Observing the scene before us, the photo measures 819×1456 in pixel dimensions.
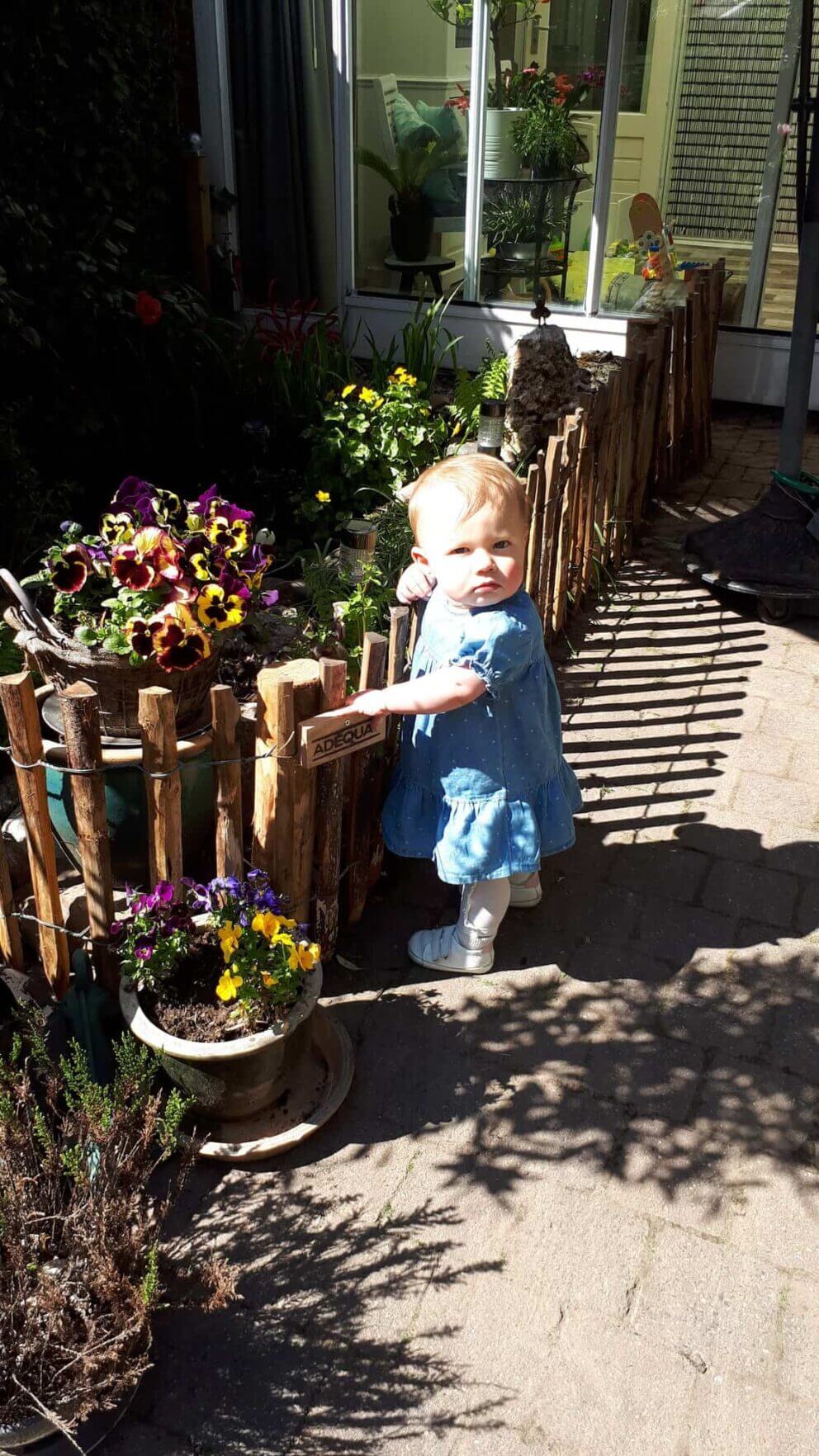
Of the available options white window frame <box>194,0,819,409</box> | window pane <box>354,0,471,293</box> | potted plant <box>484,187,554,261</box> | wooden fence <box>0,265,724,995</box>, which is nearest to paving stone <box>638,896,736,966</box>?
wooden fence <box>0,265,724,995</box>

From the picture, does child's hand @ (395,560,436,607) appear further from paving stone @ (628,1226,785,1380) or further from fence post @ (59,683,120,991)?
paving stone @ (628,1226,785,1380)

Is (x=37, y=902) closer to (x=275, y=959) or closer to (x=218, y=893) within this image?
(x=218, y=893)

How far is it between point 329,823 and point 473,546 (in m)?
0.87

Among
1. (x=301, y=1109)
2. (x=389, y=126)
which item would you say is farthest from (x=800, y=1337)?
(x=389, y=126)

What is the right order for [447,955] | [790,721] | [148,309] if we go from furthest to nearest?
[148,309] → [790,721] → [447,955]

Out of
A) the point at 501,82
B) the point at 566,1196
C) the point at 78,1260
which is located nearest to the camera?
the point at 78,1260

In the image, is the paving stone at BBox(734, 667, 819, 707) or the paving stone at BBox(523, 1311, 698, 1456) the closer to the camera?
the paving stone at BBox(523, 1311, 698, 1456)

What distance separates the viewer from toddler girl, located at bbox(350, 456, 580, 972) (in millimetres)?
2883

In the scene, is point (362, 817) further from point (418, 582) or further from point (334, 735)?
point (418, 582)

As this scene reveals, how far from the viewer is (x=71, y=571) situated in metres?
2.98

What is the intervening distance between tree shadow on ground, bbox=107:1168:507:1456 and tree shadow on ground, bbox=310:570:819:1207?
23 centimetres

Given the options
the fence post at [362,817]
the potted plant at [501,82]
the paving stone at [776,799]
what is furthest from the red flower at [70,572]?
the potted plant at [501,82]

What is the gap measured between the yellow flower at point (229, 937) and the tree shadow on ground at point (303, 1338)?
0.56 meters

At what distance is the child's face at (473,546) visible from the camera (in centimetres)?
285
